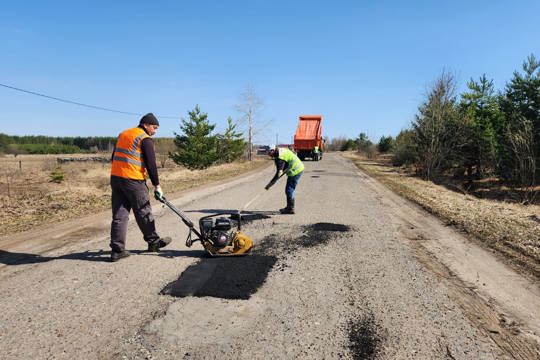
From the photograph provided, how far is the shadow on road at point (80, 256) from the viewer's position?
5.07m

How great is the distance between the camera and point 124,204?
16.8 ft

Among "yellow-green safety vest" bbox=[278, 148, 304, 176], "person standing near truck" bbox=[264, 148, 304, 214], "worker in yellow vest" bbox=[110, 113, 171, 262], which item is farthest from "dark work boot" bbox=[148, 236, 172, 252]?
"yellow-green safety vest" bbox=[278, 148, 304, 176]

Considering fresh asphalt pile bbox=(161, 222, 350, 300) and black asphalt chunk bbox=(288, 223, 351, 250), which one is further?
black asphalt chunk bbox=(288, 223, 351, 250)

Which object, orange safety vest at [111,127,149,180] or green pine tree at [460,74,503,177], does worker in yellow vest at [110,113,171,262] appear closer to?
orange safety vest at [111,127,149,180]

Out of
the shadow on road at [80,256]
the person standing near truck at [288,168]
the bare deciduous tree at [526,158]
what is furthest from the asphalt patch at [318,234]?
the bare deciduous tree at [526,158]

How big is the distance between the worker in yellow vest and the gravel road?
1.50 ft

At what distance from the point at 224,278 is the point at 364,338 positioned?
6.20 feet

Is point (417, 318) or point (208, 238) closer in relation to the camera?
point (417, 318)

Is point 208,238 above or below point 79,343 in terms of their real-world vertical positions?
above

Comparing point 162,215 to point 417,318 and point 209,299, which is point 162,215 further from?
point 417,318

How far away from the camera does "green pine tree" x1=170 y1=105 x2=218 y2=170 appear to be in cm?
3506

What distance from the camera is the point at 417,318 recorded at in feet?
11.4

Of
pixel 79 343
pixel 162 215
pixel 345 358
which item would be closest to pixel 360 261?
pixel 345 358

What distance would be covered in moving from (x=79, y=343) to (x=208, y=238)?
7.70 ft
